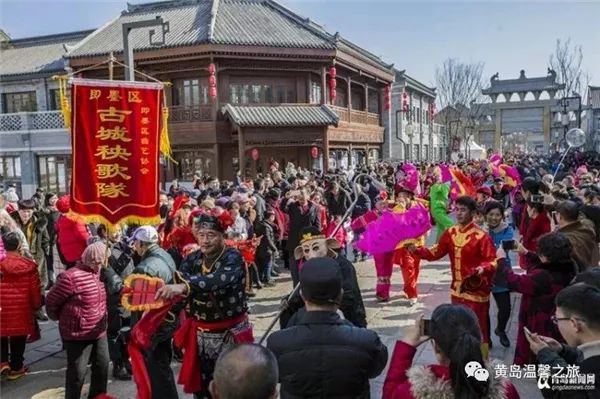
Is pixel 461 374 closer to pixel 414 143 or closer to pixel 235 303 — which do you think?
pixel 235 303

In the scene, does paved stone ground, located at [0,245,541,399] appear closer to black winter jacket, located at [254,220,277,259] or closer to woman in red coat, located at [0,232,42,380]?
woman in red coat, located at [0,232,42,380]

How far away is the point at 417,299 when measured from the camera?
7410mm

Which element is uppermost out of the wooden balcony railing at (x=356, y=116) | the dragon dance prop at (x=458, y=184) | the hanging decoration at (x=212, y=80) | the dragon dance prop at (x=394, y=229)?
the hanging decoration at (x=212, y=80)

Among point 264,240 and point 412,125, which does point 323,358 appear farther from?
point 412,125

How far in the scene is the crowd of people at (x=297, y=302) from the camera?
2.14m

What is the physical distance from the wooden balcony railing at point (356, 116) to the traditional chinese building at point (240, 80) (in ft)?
1.11

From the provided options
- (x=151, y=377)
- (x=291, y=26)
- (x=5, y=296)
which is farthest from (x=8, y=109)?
(x=151, y=377)

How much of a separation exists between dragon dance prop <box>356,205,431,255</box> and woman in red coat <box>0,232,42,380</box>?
3.78m

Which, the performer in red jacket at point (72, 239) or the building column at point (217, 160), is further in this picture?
the building column at point (217, 160)

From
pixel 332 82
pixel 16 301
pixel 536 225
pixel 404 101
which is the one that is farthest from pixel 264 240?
pixel 404 101

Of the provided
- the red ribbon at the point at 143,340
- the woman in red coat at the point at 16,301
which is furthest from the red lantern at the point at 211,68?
the red ribbon at the point at 143,340

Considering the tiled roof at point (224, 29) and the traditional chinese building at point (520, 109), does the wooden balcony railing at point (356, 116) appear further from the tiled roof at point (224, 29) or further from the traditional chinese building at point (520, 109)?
the traditional chinese building at point (520, 109)

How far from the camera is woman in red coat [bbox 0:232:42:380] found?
5.04 m

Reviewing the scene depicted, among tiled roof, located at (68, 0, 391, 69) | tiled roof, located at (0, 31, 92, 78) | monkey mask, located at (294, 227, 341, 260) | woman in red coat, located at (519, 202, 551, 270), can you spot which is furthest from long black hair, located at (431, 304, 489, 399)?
tiled roof, located at (0, 31, 92, 78)
